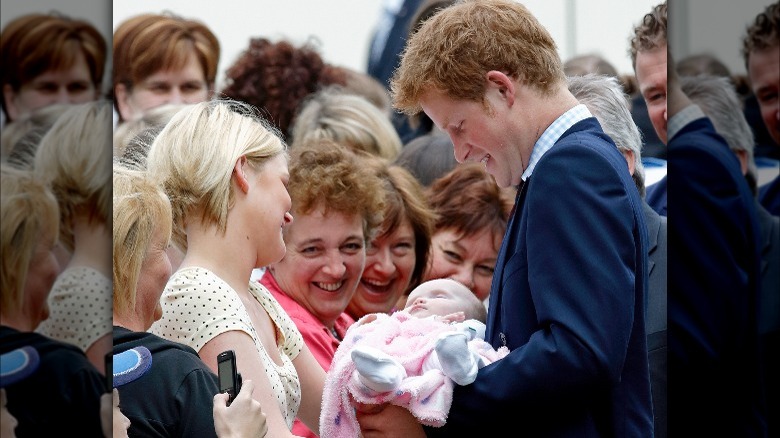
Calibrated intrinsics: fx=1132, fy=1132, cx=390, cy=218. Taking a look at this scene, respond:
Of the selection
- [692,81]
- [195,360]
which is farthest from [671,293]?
[195,360]

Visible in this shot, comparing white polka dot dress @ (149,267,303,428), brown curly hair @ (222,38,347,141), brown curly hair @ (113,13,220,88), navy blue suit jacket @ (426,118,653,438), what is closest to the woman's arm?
white polka dot dress @ (149,267,303,428)

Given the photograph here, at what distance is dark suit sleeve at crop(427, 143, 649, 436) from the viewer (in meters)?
2.12

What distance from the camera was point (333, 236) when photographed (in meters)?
3.38

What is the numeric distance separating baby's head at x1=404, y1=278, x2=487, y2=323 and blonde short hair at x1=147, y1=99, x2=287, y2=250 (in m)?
0.65

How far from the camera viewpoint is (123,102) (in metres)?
4.50

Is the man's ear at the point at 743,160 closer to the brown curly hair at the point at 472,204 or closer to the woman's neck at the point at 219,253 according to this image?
the woman's neck at the point at 219,253

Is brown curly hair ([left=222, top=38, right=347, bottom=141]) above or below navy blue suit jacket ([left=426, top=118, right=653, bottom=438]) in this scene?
below

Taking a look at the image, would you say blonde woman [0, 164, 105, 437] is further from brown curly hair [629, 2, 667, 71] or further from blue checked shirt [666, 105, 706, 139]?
brown curly hair [629, 2, 667, 71]

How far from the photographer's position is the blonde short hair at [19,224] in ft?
3.39

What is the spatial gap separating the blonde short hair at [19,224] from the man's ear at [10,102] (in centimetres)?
5

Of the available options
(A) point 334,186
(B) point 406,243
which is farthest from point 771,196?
(B) point 406,243

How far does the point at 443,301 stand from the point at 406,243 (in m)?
0.73

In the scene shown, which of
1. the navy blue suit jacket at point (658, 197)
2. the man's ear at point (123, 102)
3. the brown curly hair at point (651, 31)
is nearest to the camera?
the brown curly hair at point (651, 31)

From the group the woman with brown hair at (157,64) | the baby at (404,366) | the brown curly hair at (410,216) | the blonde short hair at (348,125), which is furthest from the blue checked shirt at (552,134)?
the woman with brown hair at (157,64)
